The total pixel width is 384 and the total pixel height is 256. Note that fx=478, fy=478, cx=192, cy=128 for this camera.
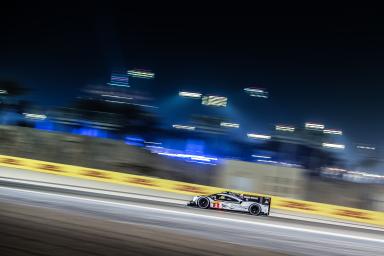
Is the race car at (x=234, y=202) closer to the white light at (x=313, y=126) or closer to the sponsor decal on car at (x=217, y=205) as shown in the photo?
the sponsor decal on car at (x=217, y=205)

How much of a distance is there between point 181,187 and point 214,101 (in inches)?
2037

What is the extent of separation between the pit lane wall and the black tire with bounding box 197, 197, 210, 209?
288 cm

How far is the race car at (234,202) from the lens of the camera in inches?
733

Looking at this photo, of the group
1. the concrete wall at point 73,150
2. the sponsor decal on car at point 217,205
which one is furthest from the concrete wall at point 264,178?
the sponsor decal on car at point 217,205

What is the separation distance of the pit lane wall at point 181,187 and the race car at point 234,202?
256 centimetres

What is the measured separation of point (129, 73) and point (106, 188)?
5370cm

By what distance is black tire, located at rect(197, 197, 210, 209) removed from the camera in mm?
18562

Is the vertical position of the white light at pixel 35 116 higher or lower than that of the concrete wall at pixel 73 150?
higher

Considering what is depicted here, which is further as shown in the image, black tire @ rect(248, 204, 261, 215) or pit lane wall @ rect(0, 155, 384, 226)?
pit lane wall @ rect(0, 155, 384, 226)

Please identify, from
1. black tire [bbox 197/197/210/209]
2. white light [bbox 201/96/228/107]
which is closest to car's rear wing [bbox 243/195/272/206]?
black tire [bbox 197/197/210/209]

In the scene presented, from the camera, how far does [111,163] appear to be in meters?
37.0

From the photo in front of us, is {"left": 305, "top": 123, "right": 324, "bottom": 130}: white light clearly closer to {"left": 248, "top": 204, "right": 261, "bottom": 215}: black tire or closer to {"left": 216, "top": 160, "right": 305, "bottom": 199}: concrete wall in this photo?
{"left": 216, "top": 160, "right": 305, "bottom": 199}: concrete wall

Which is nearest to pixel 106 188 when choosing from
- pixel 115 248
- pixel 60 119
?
pixel 115 248

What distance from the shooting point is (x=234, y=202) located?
18812mm
